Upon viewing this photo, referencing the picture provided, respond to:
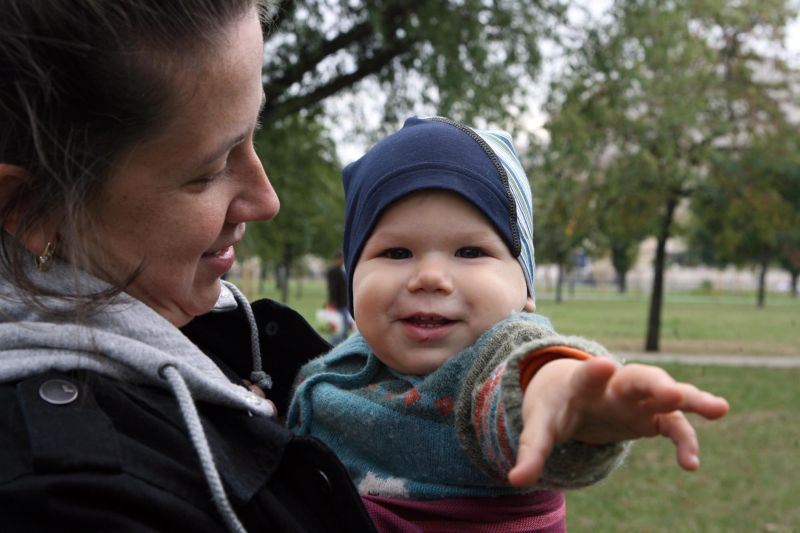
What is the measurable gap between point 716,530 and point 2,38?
20.6ft

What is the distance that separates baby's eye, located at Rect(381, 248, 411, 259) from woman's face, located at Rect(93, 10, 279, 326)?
16.3 inches

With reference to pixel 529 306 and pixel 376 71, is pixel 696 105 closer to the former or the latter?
pixel 376 71

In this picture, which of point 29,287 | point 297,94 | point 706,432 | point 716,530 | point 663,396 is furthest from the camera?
point 706,432

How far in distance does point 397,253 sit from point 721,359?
52.4ft

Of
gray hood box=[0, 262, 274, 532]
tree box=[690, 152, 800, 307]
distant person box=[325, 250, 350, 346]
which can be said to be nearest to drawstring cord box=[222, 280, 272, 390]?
gray hood box=[0, 262, 274, 532]

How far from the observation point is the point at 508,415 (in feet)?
4.36

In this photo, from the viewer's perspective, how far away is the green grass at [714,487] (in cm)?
670

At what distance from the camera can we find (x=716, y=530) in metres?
6.50

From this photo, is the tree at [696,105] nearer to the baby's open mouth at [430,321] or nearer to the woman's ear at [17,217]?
the baby's open mouth at [430,321]

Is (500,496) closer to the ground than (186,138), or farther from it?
closer to the ground

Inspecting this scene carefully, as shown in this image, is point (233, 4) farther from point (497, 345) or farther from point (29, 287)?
point (497, 345)

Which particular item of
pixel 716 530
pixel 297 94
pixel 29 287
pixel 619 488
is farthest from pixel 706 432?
pixel 29 287

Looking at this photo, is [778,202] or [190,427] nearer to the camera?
[190,427]

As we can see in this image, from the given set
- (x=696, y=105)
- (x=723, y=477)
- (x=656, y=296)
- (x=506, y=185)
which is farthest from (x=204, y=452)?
(x=656, y=296)
